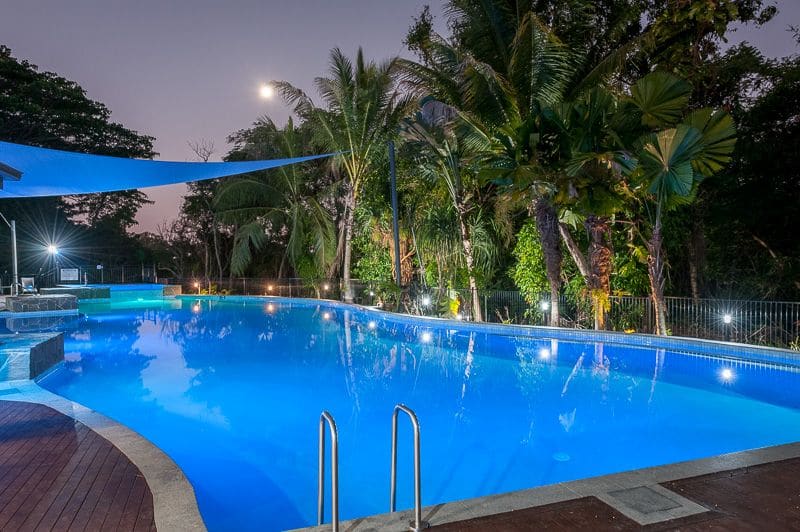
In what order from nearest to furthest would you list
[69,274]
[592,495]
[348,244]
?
[592,495]
[348,244]
[69,274]

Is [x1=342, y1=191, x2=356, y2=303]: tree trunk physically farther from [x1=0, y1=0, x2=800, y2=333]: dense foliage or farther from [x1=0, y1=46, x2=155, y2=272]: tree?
[x1=0, y1=46, x2=155, y2=272]: tree

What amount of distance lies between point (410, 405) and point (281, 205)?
16.0m

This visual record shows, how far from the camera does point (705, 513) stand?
2791mm

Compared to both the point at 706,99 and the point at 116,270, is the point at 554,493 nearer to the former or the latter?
the point at 706,99

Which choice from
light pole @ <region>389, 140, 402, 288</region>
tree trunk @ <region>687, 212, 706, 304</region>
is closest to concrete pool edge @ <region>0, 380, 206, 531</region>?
light pole @ <region>389, 140, 402, 288</region>

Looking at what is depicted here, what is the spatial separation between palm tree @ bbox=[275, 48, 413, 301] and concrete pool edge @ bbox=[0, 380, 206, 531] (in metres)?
12.6

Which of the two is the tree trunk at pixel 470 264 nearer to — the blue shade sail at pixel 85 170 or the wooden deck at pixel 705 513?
the blue shade sail at pixel 85 170

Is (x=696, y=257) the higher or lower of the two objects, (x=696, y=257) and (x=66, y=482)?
the higher

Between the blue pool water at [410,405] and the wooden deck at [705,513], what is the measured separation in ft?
4.82

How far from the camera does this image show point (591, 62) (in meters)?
11.6

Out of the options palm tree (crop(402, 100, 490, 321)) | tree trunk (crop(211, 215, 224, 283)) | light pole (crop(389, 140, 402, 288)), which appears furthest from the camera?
tree trunk (crop(211, 215, 224, 283))

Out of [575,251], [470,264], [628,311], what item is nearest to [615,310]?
[628,311]

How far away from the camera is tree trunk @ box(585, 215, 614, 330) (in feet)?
34.6

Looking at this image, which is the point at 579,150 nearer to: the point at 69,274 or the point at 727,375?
the point at 727,375
